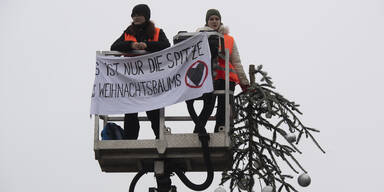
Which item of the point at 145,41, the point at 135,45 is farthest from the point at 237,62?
the point at 135,45

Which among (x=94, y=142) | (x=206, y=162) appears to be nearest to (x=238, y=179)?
(x=206, y=162)

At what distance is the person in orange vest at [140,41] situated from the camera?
14219 millimetres

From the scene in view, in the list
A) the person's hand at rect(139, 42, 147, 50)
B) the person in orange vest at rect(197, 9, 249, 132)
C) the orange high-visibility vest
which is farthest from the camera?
the person's hand at rect(139, 42, 147, 50)

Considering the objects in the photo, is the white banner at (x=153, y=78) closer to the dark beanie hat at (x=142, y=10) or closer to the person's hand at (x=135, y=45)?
the person's hand at (x=135, y=45)

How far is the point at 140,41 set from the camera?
1439 cm

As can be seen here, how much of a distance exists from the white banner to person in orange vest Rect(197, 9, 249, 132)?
0.26m

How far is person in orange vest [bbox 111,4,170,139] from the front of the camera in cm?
1422

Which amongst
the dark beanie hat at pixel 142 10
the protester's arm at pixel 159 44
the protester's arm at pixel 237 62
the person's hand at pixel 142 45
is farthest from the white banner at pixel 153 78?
the dark beanie hat at pixel 142 10

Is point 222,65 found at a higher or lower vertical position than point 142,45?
lower

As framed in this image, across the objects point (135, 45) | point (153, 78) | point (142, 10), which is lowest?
point (153, 78)

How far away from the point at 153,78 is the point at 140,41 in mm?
618

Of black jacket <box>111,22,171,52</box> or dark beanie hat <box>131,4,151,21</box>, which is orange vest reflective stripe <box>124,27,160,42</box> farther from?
dark beanie hat <box>131,4,151,21</box>

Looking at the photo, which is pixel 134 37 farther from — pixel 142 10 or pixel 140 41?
pixel 142 10

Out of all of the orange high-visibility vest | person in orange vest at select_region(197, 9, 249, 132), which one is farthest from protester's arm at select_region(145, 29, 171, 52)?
the orange high-visibility vest
